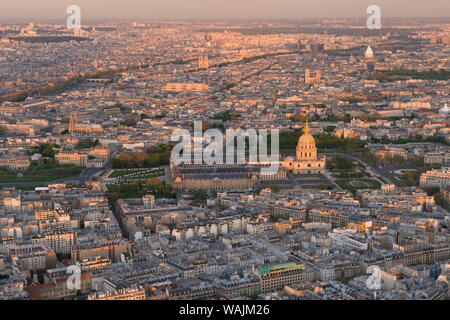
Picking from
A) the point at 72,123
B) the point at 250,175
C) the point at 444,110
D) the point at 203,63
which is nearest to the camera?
the point at 250,175

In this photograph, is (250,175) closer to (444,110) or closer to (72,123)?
(72,123)

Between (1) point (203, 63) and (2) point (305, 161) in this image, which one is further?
(1) point (203, 63)

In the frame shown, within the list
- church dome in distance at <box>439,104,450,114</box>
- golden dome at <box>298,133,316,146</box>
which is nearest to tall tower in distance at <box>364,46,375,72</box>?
church dome in distance at <box>439,104,450,114</box>

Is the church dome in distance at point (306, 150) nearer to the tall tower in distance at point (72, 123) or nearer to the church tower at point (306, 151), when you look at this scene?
the church tower at point (306, 151)

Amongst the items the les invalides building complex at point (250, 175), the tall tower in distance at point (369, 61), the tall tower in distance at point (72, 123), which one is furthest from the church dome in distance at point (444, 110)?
the tall tower in distance at point (369, 61)

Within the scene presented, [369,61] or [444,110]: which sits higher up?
[369,61]

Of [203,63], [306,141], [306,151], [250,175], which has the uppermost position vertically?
[203,63]

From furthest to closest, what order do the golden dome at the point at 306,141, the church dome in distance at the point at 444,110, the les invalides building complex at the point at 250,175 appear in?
the church dome in distance at the point at 444,110 → the golden dome at the point at 306,141 → the les invalides building complex at the point at 250,175

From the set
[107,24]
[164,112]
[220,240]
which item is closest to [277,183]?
[220,240]

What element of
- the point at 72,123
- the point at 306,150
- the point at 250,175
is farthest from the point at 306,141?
the point at 72,123

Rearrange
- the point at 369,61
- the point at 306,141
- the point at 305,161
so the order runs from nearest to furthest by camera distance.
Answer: the point at 305,161 → the point at 306,141 → the point at 369,61
